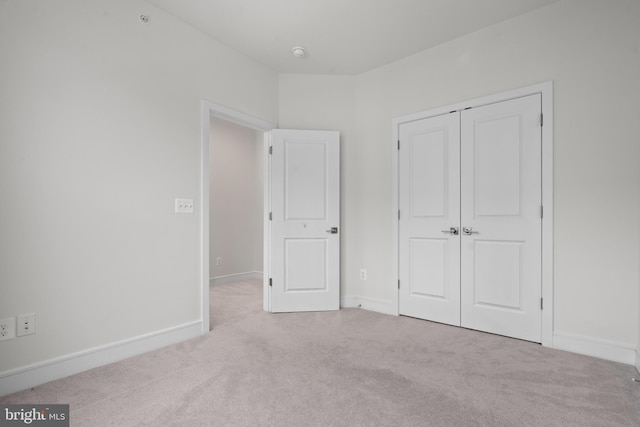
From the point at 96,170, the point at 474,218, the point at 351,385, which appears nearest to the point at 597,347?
the point at 474,218

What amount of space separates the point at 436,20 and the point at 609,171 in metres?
1.78

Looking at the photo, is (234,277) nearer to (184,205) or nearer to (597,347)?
(184,205)

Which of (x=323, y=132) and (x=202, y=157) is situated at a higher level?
(x=323, y=132)

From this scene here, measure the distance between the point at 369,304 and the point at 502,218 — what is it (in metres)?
1.65

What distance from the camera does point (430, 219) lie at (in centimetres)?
325

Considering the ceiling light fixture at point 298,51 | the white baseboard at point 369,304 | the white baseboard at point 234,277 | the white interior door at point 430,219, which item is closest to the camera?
the white interior door at point 430,219

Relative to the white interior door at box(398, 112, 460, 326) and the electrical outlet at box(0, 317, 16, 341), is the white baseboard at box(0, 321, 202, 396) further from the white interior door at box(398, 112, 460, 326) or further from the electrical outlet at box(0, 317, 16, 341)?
the white interior door at box(398, 112, 460, 326)

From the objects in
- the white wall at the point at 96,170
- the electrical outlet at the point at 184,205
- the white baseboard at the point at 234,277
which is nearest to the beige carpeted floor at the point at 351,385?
the white wall at the point at 96,170

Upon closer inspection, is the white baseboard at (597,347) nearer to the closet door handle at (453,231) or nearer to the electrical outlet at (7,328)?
the closet door handle at (453,231)

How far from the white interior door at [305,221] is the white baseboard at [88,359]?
3.59ft

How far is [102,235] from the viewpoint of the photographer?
Result: 7.47ft

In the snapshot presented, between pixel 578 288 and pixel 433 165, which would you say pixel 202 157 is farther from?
pixel 578 288

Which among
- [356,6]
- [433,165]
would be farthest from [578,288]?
[356,6]

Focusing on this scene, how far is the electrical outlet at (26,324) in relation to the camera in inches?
75.6
